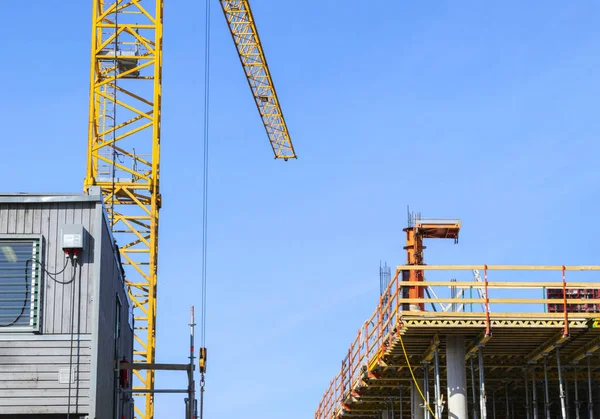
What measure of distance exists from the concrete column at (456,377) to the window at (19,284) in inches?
546

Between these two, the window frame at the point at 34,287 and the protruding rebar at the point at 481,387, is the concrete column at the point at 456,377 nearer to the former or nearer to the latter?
the protruding rebar at the point at 481,387

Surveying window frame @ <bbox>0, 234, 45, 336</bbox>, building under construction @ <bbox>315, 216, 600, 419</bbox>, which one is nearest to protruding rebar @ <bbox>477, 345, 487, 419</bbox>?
building under construction @ <bbox>315, 216, 600, 419</bbox>

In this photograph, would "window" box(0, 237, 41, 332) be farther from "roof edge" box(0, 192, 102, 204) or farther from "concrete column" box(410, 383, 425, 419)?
"concrete column" box(410, 383, 425, 419)

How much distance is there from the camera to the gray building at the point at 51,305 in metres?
29.2

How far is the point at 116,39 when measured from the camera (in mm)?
69250

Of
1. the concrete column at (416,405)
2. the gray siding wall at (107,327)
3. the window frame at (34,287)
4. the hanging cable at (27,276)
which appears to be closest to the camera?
the window frame at (34,287)

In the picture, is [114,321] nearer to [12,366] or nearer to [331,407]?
[12,366]

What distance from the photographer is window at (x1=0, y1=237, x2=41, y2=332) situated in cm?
2942

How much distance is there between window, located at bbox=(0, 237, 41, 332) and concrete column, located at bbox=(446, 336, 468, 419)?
45.5ft

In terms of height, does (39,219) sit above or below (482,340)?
above

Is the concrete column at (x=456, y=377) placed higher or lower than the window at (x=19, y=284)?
lower

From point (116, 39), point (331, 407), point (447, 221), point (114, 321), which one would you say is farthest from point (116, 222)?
point (114, 321)

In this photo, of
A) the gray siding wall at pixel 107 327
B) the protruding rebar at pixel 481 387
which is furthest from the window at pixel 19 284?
the protruding rebar at pixel 481 387

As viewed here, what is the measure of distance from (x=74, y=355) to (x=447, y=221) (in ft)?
87.5
